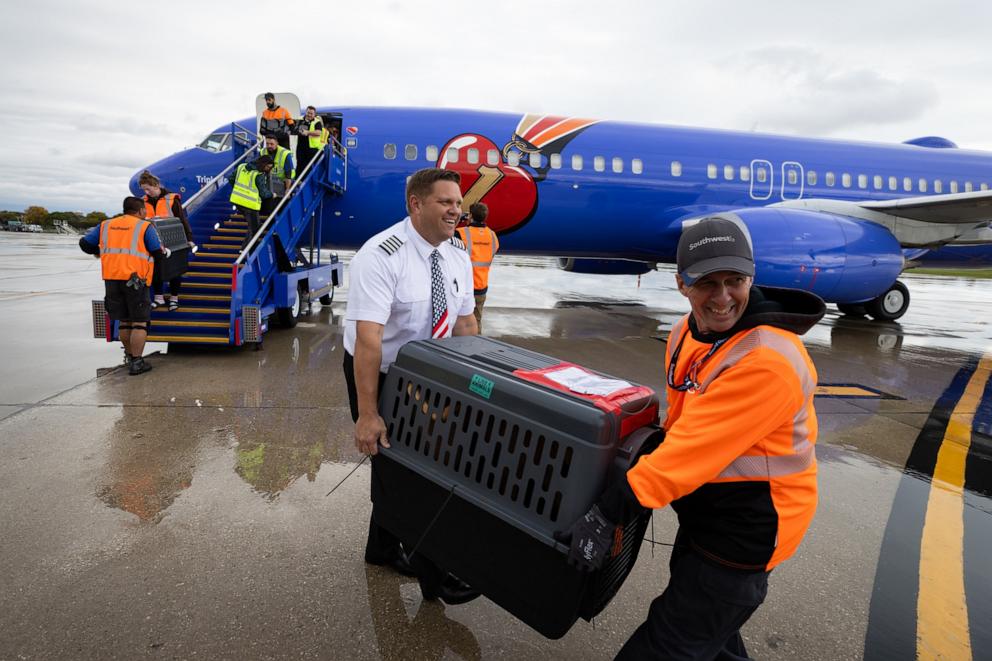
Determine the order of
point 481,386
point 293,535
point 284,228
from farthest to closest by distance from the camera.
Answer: point 284,228 < point 293,535 < point 481,386

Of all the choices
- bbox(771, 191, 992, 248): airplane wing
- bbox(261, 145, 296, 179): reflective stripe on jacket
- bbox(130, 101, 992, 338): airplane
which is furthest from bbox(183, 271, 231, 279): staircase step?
bbox(771, 191, 992, 248): airplane wing

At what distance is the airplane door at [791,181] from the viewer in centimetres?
1077

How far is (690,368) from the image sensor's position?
1.68m

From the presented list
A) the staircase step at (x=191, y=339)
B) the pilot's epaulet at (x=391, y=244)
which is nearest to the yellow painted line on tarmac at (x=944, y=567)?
the pilot's epaulet at (x=391, y=244)

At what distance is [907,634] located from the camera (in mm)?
2297

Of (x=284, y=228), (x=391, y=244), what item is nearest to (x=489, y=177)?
(x=284, y=228)

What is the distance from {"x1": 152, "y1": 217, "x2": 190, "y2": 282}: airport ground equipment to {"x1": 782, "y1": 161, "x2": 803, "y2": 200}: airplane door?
10.5m

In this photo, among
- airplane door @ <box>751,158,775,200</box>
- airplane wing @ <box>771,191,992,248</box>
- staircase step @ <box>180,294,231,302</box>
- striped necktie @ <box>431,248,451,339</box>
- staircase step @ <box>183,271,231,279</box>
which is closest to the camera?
striped necktie @ <box>431,248,451,339</box>

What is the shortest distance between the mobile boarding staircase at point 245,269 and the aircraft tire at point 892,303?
11.0m

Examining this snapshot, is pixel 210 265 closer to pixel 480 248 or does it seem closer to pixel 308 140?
pixel 308 140

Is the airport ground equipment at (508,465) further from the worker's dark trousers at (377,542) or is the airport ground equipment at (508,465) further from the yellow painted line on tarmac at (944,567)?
the yellow painted line on tarmac at (944,567)

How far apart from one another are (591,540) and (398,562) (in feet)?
4.79

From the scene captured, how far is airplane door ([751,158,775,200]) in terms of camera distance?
10.7 m

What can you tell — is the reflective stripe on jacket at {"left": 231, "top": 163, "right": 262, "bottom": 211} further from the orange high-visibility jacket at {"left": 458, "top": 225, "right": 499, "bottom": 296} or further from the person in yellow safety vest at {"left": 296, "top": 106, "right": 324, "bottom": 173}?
the orange high-visibility jacket at {"left": 458, "top": 225, "right": 499, "bottom": 296}
